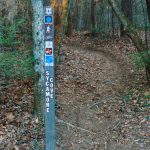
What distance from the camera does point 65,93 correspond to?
11.8 metres

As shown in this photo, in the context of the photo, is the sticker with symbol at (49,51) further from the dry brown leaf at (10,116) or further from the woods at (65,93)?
the dry brown leaf at (10,116)

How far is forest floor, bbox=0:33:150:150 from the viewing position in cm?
835

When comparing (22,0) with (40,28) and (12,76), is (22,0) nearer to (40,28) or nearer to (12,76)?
(12,76)

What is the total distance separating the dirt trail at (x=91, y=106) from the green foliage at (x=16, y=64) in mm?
1274

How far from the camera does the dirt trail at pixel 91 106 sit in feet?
27.8

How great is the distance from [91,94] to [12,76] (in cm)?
242

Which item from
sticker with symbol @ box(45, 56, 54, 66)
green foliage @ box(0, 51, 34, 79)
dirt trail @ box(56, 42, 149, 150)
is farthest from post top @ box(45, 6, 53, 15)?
green foliage @ box(0, 51, 34, 79)

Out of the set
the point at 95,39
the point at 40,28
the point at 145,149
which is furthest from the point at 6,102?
the point at 95,39

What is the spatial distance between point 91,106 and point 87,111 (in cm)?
42

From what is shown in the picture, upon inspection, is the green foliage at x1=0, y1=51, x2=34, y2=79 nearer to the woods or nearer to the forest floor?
the woods

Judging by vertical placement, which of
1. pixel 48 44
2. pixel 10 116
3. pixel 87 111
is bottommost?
pixel 87 111

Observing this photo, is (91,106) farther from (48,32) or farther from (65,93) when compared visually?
(48,32)

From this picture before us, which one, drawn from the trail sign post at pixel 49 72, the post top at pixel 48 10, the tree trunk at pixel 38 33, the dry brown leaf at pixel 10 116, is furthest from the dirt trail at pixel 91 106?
the post top at pixel 48 10

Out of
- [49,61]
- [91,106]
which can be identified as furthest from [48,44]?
[91,106]
